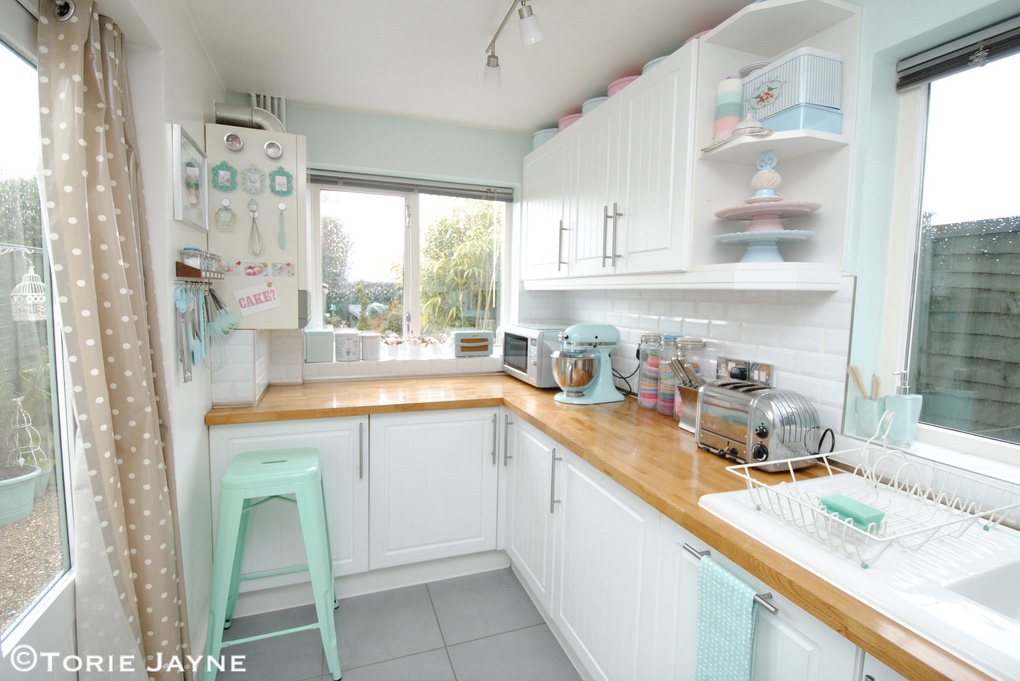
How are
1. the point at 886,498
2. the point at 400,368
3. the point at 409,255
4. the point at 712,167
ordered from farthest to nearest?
the point at 409,255, the point at 400,368, the point at 712,167, the point at 886,498

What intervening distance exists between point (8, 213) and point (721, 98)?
1960mm

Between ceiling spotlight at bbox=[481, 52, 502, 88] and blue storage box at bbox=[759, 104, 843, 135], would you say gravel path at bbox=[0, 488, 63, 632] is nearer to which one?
ceiling spotlight at bbox=[481, 52, 502, 88]

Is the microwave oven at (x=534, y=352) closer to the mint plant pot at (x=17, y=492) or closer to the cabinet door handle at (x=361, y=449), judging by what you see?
the cabinet door handle at (x=361, y=449)

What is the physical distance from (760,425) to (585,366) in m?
0.90

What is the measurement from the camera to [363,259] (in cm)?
287

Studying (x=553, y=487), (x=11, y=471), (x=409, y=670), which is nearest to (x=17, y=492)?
(x=11, y=471)

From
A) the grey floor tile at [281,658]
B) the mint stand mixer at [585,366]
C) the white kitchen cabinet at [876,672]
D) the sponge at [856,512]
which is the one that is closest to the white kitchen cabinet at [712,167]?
the mint stand mixer at [585,366]

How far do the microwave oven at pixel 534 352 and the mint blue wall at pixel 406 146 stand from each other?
100cm

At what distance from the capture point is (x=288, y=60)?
82.5 inches

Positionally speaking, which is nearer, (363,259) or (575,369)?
(575,369)

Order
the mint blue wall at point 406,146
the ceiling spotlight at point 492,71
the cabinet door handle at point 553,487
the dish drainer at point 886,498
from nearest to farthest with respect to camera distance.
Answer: the dish drainer at point 886,498
the ceiling spotlight at point 492,71
the cabinet door handle at point 553,487
the mint blue wall at point 406,146

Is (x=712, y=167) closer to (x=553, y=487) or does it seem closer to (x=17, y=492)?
(x=553, y=487)

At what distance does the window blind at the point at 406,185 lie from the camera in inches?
107

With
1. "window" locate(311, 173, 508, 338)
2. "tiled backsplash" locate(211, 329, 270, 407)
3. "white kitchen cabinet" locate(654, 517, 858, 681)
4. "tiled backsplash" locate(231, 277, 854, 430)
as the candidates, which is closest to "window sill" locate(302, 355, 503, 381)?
"tiled backsplash" locate(231, 277, 854, 430)
